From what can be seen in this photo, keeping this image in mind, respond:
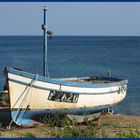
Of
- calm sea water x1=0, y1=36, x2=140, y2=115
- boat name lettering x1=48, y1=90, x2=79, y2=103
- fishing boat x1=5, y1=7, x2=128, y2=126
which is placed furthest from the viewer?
calm sea water x1=0, y1=36, x2=140, y2=115

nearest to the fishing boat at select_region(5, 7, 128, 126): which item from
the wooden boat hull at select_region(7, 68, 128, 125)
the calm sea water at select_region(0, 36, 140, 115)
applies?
→ the wooden boat hull at select_region(7, 68, 128, 125)

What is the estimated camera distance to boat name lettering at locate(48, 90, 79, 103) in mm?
14289

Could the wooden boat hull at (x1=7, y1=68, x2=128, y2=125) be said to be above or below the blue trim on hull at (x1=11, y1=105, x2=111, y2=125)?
above

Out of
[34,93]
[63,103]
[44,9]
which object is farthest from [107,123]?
[44,9]

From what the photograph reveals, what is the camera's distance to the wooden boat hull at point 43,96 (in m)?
13.8

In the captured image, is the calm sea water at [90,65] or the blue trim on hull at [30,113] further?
the calm sea water at [90,65]

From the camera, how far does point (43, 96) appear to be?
14133 mm

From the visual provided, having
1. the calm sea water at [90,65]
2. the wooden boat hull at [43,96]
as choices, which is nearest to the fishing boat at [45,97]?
the wooden boat hull at [43,96]

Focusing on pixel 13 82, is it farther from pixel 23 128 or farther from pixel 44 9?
pixel 44 9

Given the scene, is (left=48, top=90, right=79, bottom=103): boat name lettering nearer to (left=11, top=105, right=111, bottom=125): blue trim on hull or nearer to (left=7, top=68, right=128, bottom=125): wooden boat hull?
(left=7, top=68, right=128, bottom=125): wooden boat hull

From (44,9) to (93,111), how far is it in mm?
3503

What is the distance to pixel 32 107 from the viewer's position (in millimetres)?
14148

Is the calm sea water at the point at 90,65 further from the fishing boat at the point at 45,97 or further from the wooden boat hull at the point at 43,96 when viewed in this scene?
the wooden boat hull at the point at 43,96

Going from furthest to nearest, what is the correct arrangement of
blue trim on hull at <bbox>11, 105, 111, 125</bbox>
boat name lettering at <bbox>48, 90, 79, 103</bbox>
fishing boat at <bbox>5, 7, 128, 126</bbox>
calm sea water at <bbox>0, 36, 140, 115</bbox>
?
1. calm sea water at <bbox>0, 36, 140, 115</bbox>
2. boat name lettering at <bbox>48, 90, 79, 103</bbox>
3. blue trim on hull at <bbox>11, 105, 111, 125</bbox>
4. fishing boat at <bbox>5, 7, 128, 126</bbox>
